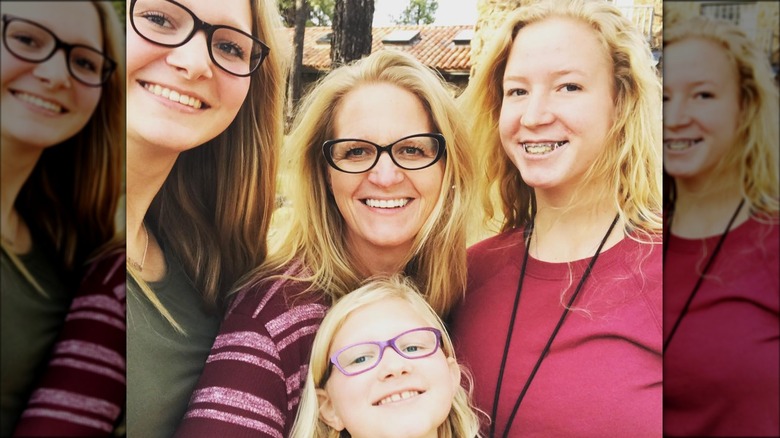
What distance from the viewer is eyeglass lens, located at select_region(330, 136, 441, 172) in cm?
236

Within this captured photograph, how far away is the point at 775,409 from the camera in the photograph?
2.50 meters

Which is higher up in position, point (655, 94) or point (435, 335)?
point (655, 94)

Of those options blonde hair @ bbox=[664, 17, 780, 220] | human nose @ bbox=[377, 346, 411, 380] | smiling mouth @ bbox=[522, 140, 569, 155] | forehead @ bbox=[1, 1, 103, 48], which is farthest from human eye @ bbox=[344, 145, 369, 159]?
blonde hair @ bbox=[664, 17, 780, 220]

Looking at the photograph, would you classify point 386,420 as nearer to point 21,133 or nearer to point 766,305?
point 766,305

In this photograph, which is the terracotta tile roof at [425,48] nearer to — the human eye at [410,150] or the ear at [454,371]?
the human eye at [410,150]

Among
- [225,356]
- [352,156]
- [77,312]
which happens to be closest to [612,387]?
[352,156]

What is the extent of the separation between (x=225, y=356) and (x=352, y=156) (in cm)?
86

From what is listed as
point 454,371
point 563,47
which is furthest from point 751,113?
point 454,371

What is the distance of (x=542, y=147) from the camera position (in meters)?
2.41

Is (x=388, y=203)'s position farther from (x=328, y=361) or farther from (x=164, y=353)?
(x=164, y=353)

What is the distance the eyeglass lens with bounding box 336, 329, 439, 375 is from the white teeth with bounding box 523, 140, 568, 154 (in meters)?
0.75

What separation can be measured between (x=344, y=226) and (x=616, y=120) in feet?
3.41

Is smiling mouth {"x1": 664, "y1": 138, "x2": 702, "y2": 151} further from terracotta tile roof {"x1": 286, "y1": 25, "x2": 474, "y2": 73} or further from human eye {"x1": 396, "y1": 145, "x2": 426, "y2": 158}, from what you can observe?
human eye {"x1": 396, "y1": 145, "x2": 426, "y2": 158}

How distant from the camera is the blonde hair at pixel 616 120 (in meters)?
2.37
